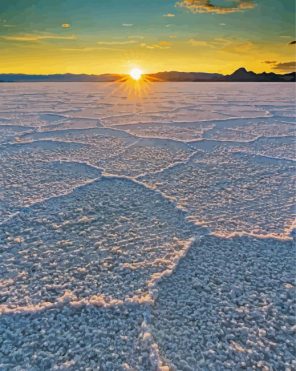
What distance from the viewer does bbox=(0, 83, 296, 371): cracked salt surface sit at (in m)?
0.79

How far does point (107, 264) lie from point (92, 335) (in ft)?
1.03

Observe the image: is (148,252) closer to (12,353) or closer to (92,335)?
(92,335)

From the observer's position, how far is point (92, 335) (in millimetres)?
817

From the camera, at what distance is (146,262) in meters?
1.12

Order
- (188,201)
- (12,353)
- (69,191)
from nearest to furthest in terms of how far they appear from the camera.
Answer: (12,353), (188,201), (69,191)

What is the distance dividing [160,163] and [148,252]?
44.7 inches

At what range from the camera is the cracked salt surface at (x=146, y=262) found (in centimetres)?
79

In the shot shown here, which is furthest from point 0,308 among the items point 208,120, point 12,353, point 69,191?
point 208,120

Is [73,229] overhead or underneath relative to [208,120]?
underneath

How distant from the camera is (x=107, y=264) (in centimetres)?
111

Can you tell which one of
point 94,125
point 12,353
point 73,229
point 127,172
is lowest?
point 12,353

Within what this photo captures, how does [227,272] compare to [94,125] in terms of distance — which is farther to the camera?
[94,125]

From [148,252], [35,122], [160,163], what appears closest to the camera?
[148,252]

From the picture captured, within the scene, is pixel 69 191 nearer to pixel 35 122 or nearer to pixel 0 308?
pixel 0 308
